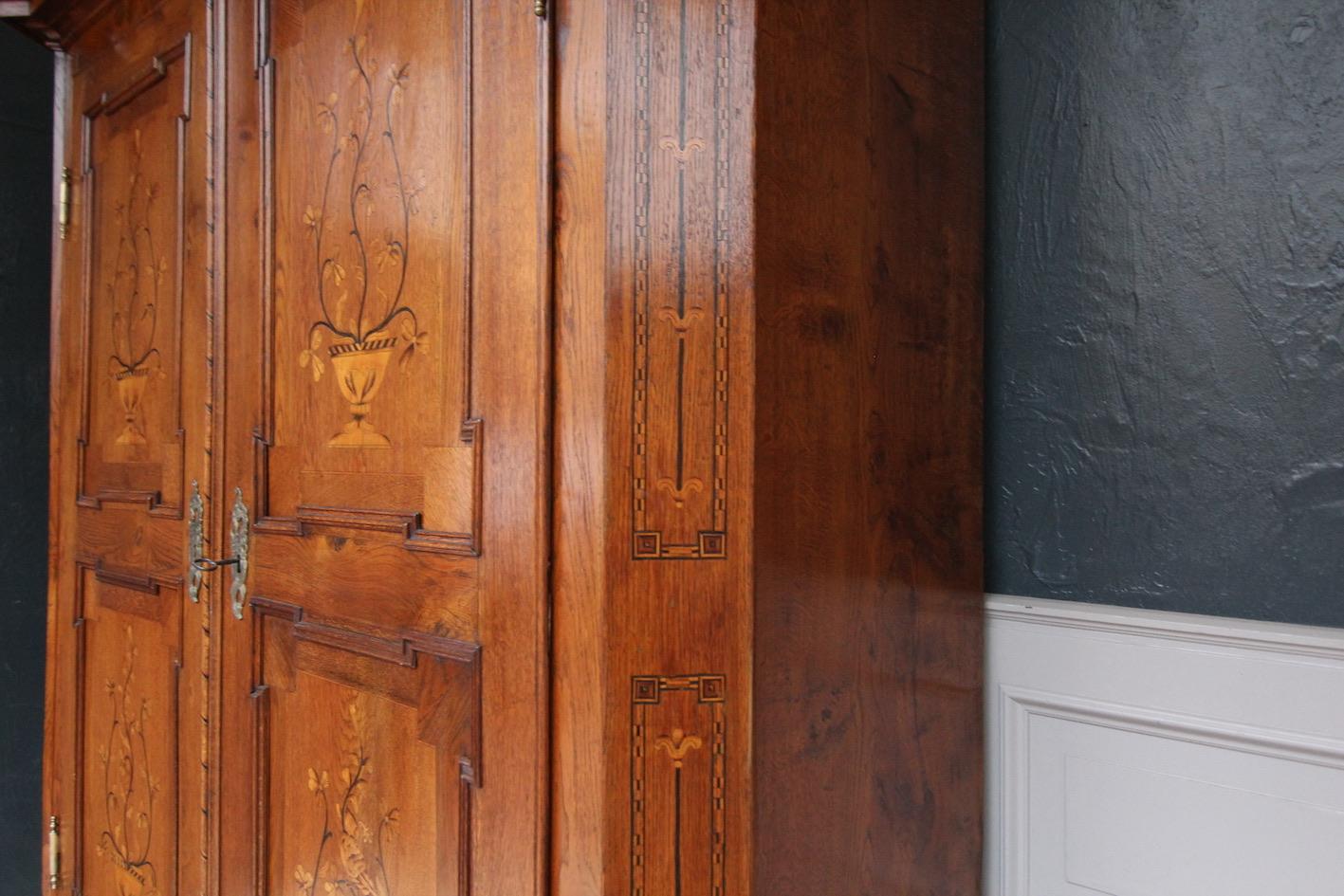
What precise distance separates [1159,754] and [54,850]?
2063mm

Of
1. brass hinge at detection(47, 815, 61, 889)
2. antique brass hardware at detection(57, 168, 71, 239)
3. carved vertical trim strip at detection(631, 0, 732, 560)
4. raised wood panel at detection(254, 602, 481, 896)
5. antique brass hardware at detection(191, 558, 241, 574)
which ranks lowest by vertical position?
brass hinge at detection(47, 815, 61, 889)

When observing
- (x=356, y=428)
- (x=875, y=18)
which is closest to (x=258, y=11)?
(x=356, y=428)

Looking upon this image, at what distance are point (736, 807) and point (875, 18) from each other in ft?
2.76

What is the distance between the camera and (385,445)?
1.13 meters

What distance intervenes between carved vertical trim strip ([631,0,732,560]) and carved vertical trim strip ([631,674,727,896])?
122 mm

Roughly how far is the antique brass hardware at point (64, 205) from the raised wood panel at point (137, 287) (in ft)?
0.19

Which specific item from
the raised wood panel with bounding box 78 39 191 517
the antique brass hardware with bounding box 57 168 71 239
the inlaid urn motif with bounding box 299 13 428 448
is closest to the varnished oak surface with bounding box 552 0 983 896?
the inlaid urn motif with bounding box 299 13 428 448

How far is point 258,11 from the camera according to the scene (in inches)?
53.3

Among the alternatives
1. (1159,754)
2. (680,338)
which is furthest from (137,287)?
(1159,754)

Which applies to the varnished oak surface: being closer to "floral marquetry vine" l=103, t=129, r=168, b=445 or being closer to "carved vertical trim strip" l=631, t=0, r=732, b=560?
"carved vertical trim strip" l=631, t=0, r=732, b=560

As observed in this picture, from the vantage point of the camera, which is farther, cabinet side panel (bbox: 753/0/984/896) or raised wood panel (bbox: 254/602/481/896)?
raised wood panel (bbox: 254/602/481/896)

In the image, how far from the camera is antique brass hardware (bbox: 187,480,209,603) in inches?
58.2

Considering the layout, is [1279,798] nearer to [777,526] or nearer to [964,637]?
[964,637]

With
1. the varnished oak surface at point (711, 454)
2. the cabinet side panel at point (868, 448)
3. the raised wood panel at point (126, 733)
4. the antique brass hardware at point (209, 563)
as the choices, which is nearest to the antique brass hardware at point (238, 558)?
the antique brass hardware at point (209, 563)
